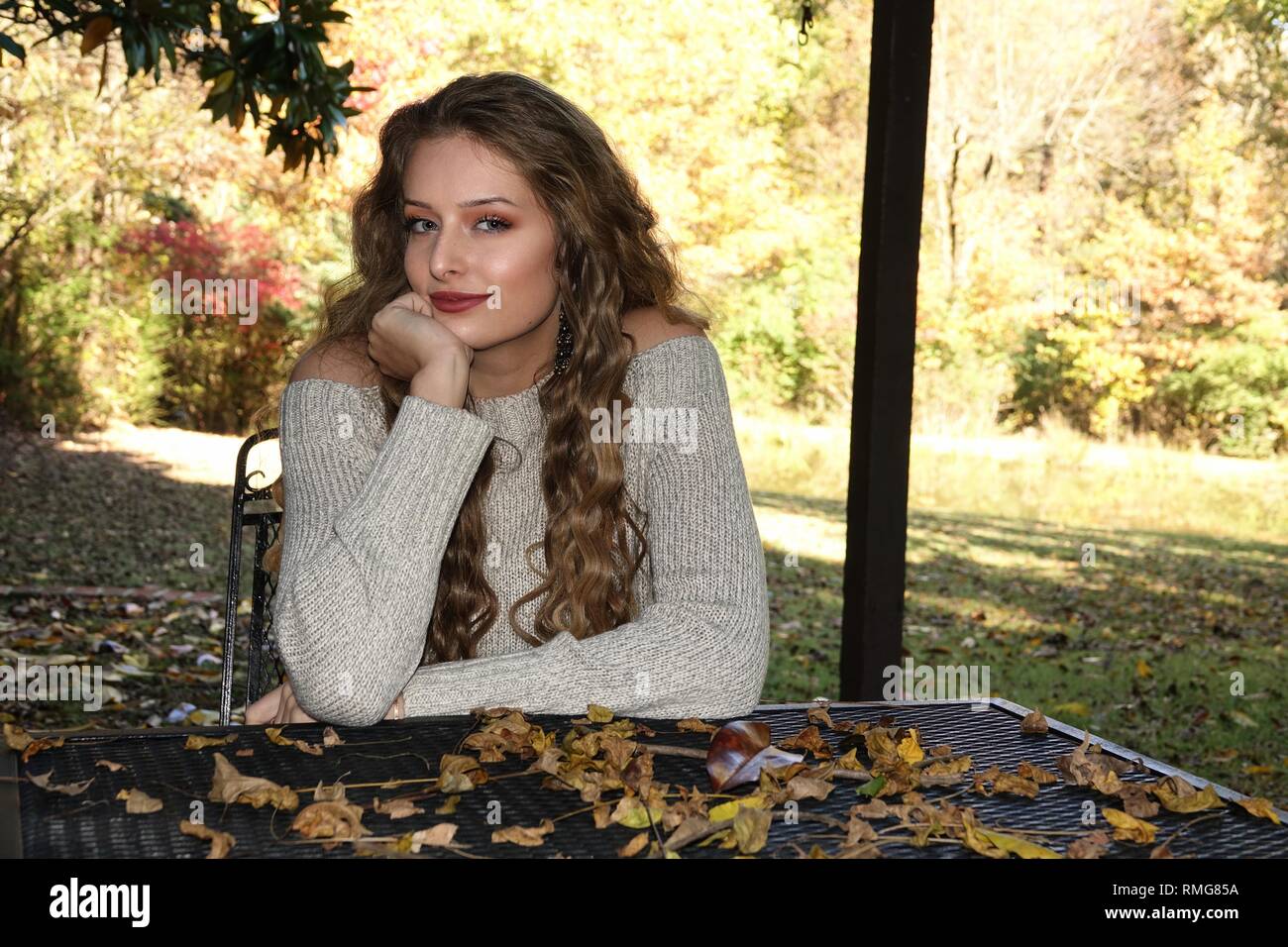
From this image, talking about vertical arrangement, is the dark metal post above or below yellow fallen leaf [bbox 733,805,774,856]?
above

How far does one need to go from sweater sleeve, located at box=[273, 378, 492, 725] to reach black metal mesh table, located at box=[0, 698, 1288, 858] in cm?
14

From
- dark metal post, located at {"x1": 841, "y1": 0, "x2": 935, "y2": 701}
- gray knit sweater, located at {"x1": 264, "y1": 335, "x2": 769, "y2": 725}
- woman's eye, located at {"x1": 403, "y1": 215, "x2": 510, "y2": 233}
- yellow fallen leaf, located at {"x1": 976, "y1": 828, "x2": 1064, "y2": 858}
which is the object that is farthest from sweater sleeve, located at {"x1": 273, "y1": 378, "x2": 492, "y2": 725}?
dark metal post, located at {"x1": 841, "y1": 0, "x2": 935, "y2": 701}

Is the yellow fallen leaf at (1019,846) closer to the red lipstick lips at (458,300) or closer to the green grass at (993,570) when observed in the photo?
the red lipstick lips at (458,300)

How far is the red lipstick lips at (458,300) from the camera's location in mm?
1984

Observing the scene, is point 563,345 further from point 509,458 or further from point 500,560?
point 500,560

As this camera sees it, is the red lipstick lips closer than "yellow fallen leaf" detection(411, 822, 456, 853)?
No

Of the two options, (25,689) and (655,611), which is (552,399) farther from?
(25,689)

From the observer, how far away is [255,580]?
2205 mm

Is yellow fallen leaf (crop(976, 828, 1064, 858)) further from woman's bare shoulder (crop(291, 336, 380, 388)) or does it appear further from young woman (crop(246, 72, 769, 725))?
woman's bare shoulder (crop(291, 336, 380, 388))

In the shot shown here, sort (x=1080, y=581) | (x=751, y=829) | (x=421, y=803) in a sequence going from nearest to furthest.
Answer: (x=751, y=829) < (x=421, y=803) < (x=1080, y=581)

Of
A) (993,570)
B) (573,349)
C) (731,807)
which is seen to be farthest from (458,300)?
(993,570)

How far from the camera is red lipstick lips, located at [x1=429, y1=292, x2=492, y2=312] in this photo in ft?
6.51

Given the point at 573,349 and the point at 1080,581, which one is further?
the point at 1080,581

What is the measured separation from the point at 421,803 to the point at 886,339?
1.77 metres
